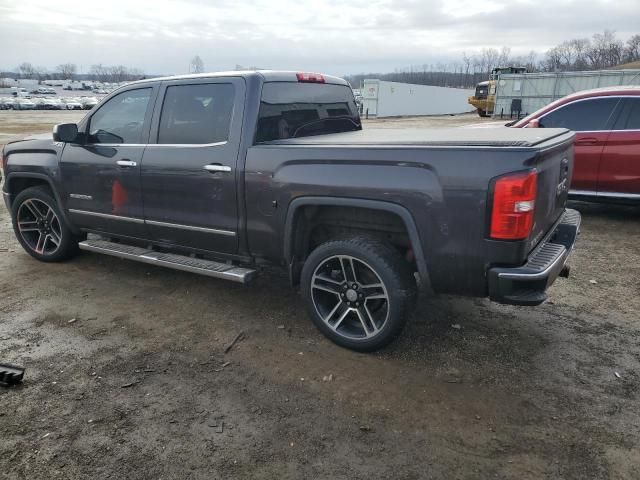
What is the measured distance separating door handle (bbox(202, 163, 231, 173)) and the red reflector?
3.62 ft

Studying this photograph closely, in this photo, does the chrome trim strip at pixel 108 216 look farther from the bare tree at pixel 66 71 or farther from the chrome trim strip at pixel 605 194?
the bare tree at pixel 66 71

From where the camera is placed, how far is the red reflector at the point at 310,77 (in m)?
4.47

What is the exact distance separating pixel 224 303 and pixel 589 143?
5.39 meters

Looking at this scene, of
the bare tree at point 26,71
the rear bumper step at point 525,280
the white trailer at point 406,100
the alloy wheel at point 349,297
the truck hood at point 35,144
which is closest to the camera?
the rear bumper step at point 525,280

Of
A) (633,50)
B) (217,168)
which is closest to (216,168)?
(217,168)

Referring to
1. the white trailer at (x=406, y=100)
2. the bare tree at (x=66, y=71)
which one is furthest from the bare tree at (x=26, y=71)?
the white trailer at (x=406, y=100)

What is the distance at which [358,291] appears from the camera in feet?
11.9

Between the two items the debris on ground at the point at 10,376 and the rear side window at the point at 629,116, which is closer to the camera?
the debris on ground at the point at 10,376

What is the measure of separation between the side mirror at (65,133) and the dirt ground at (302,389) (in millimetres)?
1444

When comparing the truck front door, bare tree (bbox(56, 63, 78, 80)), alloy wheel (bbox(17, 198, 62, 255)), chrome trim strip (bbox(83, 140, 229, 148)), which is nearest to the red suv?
chrome trim strip (bbox(83, 140, 229, 148))

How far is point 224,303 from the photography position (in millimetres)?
4605

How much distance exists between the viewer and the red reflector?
14.7ft

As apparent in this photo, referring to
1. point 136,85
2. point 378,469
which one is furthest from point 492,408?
point 136,85

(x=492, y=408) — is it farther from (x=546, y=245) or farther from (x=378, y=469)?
(x=546, y=245)
